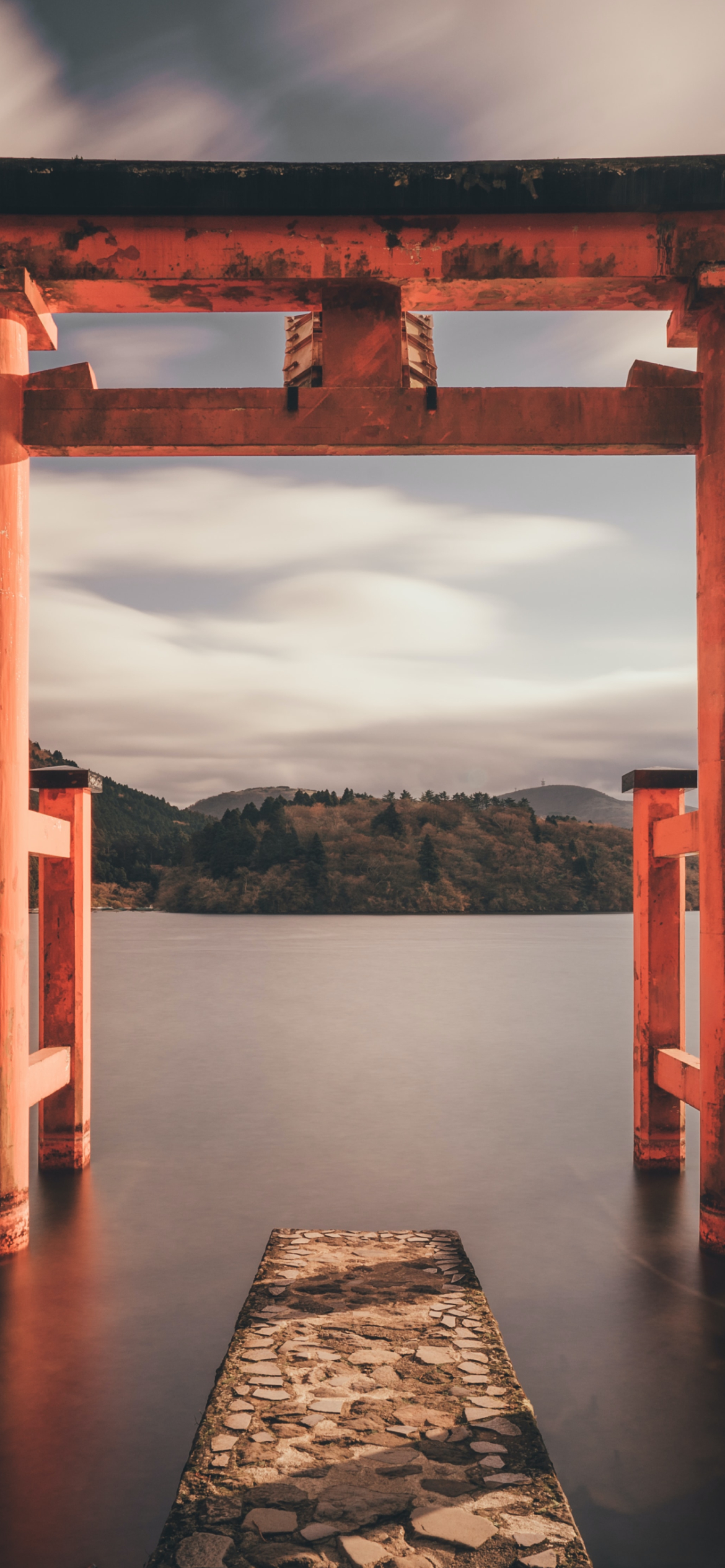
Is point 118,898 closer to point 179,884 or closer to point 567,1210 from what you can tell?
Answer: point 179,884

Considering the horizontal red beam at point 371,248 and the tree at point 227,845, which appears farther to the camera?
the tree at point 227,845

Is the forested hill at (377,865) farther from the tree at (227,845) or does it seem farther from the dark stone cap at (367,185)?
the dark stone cap at (367,185)

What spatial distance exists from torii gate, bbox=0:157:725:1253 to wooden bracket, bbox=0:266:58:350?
1 cm

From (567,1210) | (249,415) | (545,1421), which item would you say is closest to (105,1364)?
(545,1421)

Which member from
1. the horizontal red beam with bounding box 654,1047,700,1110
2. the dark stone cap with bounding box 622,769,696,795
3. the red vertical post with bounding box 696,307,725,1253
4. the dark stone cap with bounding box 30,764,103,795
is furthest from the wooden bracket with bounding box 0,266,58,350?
the horizontal red beam with bounding box 654,1047,700,1110

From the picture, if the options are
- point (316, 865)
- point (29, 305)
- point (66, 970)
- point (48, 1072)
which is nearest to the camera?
point (29, 305)

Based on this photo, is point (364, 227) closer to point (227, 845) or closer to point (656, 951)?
point (656, 951)

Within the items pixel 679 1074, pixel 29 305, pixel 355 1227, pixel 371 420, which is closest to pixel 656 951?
pixel 679 1074

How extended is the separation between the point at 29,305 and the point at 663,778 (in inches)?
180

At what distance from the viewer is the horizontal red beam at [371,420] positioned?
17.1 ft

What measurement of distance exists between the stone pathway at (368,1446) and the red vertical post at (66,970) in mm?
2360

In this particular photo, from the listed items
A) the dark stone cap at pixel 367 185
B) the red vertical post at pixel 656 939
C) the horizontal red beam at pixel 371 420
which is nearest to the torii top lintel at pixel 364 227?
the dark stone cap at pixel 367 185

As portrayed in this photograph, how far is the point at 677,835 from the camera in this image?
6.01 m

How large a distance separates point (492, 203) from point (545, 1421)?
537 cm
